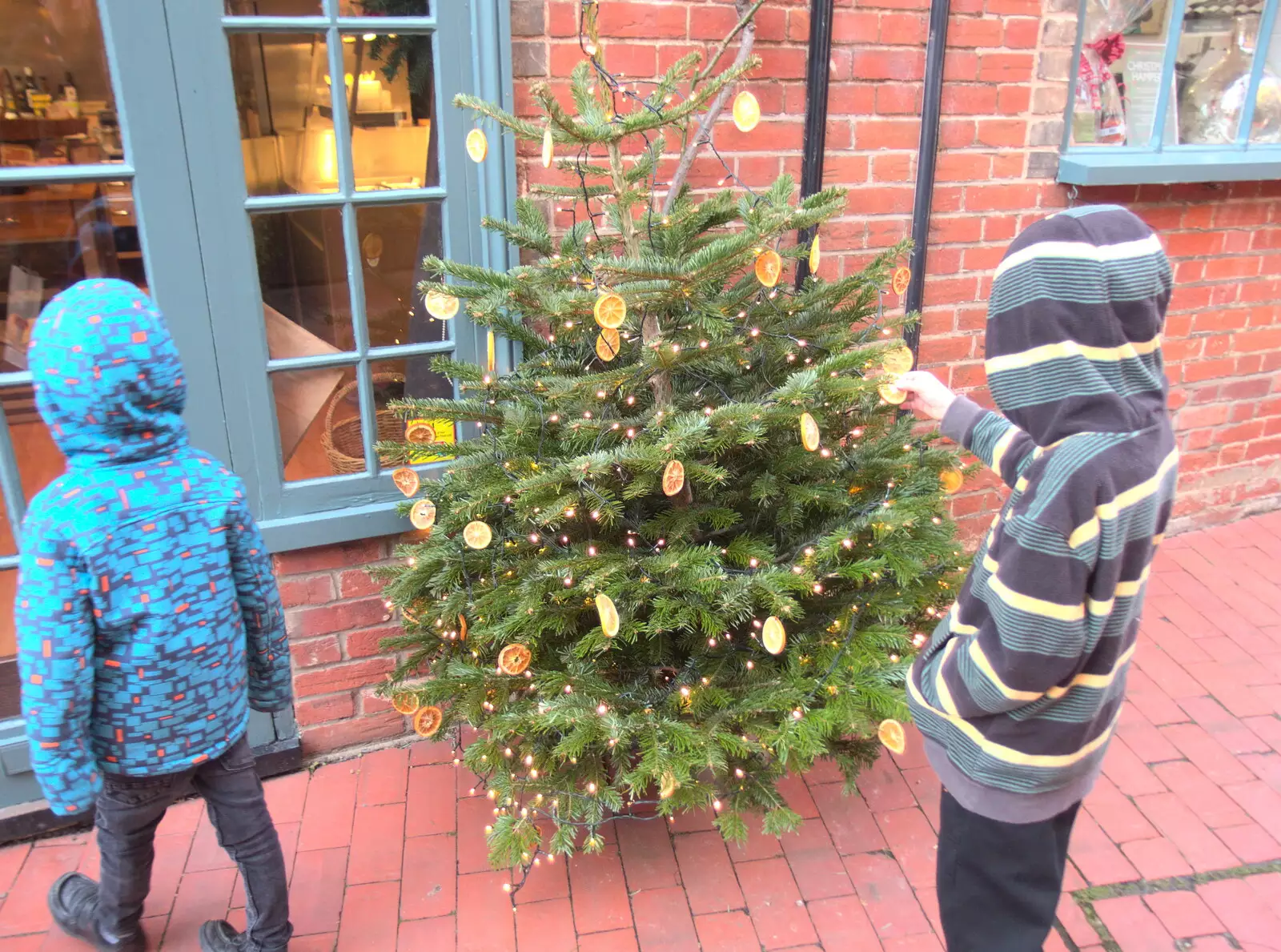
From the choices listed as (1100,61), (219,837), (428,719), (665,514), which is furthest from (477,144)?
(1100,61)

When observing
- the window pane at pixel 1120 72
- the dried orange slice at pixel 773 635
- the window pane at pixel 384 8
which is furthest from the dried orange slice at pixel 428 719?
the window pane at pixel 1120 72

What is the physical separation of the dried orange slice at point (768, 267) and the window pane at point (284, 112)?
4.25 ft

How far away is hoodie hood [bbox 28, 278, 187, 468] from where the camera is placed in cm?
169

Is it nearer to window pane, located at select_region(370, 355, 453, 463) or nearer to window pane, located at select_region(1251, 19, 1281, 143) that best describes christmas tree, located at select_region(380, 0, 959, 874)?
window pane, located at select_region(370, 355, 453, 463)

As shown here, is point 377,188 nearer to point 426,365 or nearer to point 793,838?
point 426,365

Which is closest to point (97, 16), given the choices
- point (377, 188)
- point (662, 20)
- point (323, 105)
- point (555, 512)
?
point (323, 105)

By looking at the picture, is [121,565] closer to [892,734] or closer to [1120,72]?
[892,734]

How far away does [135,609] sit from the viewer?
5.95ft

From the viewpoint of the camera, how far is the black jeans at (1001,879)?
1.74m

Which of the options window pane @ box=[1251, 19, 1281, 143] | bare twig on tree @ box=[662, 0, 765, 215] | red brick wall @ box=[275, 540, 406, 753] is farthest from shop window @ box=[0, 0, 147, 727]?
window pane @ box=[1251, 19, 1281, 143]

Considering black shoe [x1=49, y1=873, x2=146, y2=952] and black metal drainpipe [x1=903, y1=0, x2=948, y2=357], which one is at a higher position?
black metal drainpipe [x1=903, y1=0, x2=948, y2=357]

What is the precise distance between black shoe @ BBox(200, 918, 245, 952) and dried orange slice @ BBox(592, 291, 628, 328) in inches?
70.1

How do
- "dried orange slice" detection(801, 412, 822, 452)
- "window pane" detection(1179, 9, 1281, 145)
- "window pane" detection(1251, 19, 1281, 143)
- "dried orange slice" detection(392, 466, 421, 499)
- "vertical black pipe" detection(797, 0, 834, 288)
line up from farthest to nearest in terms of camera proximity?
1. "window pane" detection(1251, 19, 1281, 143)
2. "window pane" detection(1179, 9, 1281, 145)
3. "vertical black pipe" detection(797, 0, 834, 288)
4. "dried orange slice" detection(392, 466, 421, 499)
5. "dried orange slice" detection(801, 412, 822, 452)

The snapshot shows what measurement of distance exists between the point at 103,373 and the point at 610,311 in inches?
38.6
